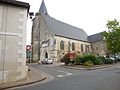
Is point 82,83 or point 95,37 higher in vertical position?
point 95,37

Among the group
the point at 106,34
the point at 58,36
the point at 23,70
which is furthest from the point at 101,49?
the point at 23,70

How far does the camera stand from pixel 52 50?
161 ft

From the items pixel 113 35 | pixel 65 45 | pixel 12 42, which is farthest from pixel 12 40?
pixel 65 45

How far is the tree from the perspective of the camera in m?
38.4

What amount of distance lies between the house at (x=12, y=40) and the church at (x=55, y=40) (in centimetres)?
3418

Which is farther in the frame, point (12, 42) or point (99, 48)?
point (99, 48)

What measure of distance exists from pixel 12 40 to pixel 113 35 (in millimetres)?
28617

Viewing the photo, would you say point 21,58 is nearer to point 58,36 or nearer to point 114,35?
point 114,35

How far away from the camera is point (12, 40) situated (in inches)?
524

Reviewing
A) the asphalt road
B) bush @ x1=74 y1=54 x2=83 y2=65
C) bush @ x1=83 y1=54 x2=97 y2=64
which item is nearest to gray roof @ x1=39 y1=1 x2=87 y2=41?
bush @ x1=74 y1=54 x2=83 y2=65

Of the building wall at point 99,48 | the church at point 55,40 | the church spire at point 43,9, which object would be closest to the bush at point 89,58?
the church at point 55,40

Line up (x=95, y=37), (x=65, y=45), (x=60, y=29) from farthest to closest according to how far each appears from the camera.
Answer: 1. (x=95, y=37)
2. (x=60, y=29)
3. (x=65, y=45)

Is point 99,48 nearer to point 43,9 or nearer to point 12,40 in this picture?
point 43,9

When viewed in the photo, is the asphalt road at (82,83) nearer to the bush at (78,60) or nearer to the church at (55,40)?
the bush at (78,60)
